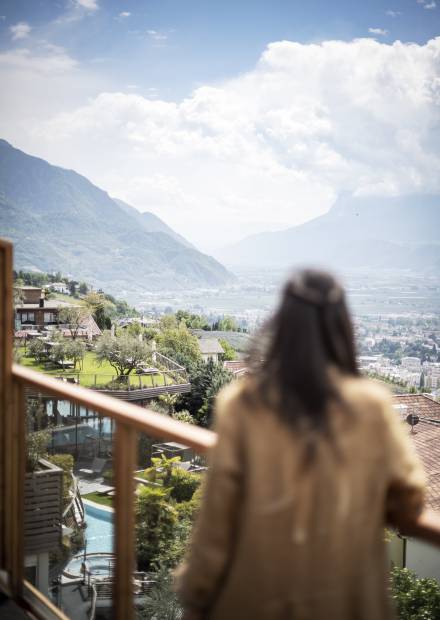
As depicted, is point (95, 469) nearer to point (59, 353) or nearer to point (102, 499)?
point (102, 499)

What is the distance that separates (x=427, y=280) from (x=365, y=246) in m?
52.4

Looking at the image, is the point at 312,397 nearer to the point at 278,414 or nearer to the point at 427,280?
the point at 278,414

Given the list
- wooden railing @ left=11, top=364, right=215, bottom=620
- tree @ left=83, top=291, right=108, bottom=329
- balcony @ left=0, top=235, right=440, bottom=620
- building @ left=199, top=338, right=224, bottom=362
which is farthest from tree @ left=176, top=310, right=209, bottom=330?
wooden railing @ left=11, top=364, right=215, bottom=620

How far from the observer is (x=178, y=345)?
66.8 meters

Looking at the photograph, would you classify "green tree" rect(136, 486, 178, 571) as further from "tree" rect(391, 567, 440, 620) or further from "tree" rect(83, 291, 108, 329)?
"tree" rect(83, 291, 108, 329)

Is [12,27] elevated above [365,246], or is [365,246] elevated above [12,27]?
[12,27]

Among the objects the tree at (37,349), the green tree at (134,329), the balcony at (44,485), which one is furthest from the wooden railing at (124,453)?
the green tree at (134,329)

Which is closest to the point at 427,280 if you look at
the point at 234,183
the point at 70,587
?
the point at 234,183

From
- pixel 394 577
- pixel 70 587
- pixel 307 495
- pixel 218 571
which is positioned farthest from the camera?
pixel 394 577

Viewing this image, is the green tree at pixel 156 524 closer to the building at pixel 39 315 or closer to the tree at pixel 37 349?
the tree at pixel 37 349

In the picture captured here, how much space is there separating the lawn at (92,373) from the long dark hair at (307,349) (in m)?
45.9

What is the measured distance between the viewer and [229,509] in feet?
3.58

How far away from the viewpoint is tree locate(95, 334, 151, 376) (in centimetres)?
5256

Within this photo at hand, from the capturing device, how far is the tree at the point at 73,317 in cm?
6588
